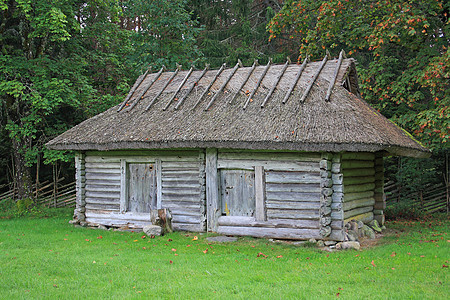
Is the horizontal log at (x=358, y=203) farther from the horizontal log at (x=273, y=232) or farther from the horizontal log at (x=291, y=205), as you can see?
the horizontal log at (x=273, y=232)

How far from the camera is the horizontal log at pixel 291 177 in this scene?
430 inches

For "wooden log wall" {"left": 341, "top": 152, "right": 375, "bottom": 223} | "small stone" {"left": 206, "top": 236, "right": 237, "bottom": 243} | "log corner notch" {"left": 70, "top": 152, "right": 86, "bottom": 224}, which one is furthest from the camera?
"log corner notch" {"left": 70, "top": 152, "right": 86, "bottom": 224}

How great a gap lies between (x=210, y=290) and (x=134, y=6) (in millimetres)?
16311

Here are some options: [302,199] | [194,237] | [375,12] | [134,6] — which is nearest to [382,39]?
[375,12]

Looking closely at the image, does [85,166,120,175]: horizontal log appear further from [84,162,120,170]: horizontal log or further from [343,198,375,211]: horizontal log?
[343,198,375,211]: horizontal log

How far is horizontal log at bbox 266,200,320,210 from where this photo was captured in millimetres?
10908

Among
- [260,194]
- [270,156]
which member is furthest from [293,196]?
[270,156]

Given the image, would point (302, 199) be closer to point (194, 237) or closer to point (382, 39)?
point (194, 237)

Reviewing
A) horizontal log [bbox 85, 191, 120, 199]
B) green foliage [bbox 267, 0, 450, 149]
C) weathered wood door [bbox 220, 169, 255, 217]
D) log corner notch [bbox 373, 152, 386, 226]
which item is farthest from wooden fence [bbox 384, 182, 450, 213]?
horizontal log [bbox 85, 191, 120, 199]

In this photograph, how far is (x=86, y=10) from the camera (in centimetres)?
1944

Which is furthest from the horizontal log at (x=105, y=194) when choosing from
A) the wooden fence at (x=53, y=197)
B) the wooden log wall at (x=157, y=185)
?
the wooden fence at (x=53, y=197)

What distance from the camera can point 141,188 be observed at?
43.5 ft

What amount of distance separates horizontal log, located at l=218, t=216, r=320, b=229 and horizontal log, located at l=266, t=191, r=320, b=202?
0.53 m

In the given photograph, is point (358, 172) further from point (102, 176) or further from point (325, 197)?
point (102, 176)
